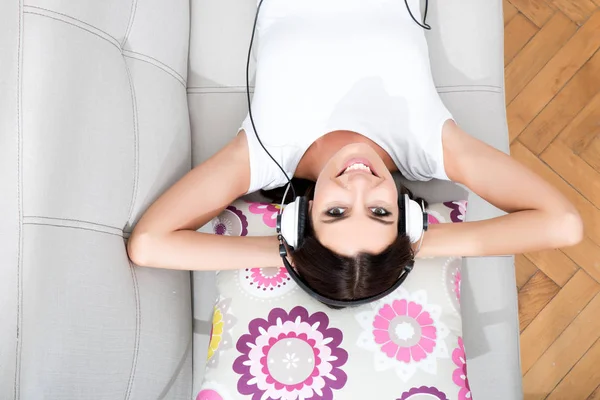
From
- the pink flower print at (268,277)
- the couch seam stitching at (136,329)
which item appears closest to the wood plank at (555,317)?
the pink flower print at (268,277)

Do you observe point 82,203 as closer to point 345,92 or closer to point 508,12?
point 345,92

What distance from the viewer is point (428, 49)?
1.29 metres

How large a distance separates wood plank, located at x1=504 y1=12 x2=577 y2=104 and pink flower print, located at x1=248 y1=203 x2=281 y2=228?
98cm

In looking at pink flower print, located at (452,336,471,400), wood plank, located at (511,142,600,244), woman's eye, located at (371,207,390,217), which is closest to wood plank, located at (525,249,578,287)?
wood plank, located at (511,142,600,244)

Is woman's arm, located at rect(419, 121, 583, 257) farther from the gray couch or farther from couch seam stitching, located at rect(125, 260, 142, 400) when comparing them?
couch seam stitching, located at rect(125, 260, 142, 400)

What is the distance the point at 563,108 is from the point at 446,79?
644 millimetres

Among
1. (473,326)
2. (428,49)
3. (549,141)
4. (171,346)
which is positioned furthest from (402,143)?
(549,141)

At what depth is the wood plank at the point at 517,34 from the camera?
1762 mm

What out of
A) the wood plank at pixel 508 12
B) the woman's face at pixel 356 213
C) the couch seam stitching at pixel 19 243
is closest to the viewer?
the couch seam stitching at pixel 19 243

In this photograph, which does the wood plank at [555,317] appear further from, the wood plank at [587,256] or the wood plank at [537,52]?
the wood plank at [537,52]

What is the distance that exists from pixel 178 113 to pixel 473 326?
0.81 meters

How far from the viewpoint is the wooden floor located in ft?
5.22

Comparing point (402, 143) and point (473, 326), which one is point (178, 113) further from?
point (473, 326)

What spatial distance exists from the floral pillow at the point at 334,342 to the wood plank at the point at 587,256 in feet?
2.39
